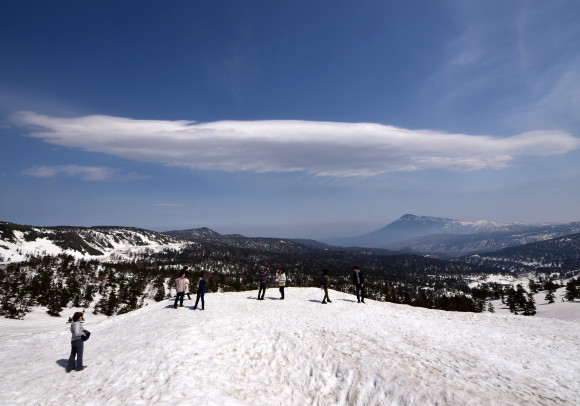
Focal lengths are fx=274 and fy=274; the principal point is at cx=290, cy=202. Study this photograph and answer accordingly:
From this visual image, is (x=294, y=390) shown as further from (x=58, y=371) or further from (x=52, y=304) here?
(x=52, y=304)

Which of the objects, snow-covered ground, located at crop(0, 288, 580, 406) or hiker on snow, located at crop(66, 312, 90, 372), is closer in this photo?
snow-covered ground, located at crop(0, 288, 580, 406)

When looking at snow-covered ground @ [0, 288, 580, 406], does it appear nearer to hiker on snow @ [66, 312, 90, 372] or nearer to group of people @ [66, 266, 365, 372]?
hiker on snow @ [66, 312, 90, 372]

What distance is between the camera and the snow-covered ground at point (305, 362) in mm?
12164

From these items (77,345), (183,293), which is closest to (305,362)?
(77,345)

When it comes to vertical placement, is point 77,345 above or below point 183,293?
below

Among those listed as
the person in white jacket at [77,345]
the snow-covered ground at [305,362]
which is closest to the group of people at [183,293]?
the person in white jacket at [77,345]

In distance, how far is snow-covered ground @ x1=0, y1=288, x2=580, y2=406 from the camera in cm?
1216

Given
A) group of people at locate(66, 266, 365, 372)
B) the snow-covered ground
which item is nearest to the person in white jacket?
group of people at locate(66, 266, 365, 372)

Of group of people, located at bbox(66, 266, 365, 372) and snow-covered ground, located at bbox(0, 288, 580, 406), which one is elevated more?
Result: group of people, located at bbox(66, 266, 365, 372)

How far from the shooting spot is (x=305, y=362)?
1596 centimetres

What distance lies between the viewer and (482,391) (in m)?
11.2

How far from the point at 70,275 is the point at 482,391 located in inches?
7227

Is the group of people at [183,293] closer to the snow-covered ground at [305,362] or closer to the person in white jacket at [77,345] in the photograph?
the person in white jacket at [77,345]

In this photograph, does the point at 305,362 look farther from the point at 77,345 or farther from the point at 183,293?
the point at 183,293
